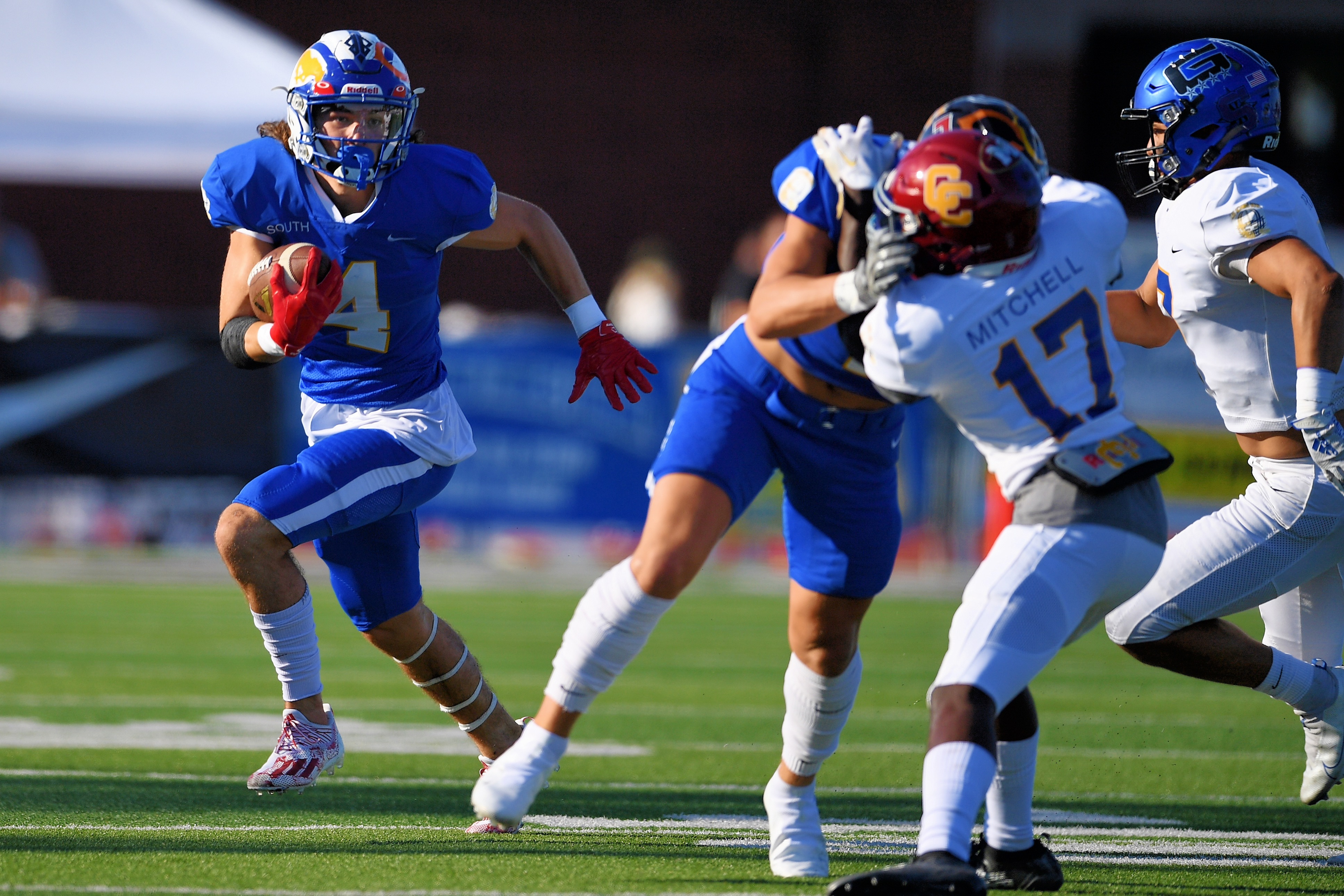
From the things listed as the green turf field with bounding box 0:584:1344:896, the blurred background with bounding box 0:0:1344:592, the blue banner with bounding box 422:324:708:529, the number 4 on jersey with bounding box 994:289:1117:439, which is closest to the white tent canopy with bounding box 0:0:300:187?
A: the blurred background with bounding box 0:0:1344:592

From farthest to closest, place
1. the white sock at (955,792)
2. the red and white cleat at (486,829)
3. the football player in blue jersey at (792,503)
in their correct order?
the red and white cleat at (486,829)
the football player in blue jersey at (792,503)
the white sock at (955,792)

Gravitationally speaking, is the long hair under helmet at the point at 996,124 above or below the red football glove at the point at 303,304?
above

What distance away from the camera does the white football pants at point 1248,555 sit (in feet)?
13.0

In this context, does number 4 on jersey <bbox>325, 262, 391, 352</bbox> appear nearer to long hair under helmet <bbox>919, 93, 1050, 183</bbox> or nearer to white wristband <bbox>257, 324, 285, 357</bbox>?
white wristband <bbox>257, 324, 285, 357</bbox>

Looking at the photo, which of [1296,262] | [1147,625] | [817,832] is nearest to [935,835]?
[817,832]

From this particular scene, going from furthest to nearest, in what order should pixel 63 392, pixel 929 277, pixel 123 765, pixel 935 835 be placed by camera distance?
pixel 63 392
pixel 123 765
pixel 929 277
pixel 935 835

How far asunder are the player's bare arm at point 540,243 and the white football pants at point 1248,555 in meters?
1.63

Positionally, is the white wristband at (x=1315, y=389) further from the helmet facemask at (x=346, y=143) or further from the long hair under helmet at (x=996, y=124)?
the helmet facemask at (x=346, y=143)

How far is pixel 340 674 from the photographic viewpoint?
733 cm

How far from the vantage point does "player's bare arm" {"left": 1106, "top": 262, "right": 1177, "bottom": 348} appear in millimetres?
4164

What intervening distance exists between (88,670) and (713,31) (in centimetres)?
1306

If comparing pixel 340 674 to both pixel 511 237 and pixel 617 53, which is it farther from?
pixel 617 53

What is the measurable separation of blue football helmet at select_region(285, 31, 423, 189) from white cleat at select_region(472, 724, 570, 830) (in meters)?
1.51

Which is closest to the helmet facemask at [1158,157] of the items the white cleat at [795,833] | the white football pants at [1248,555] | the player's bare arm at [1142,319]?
the player's bare arm at [1142,319]
